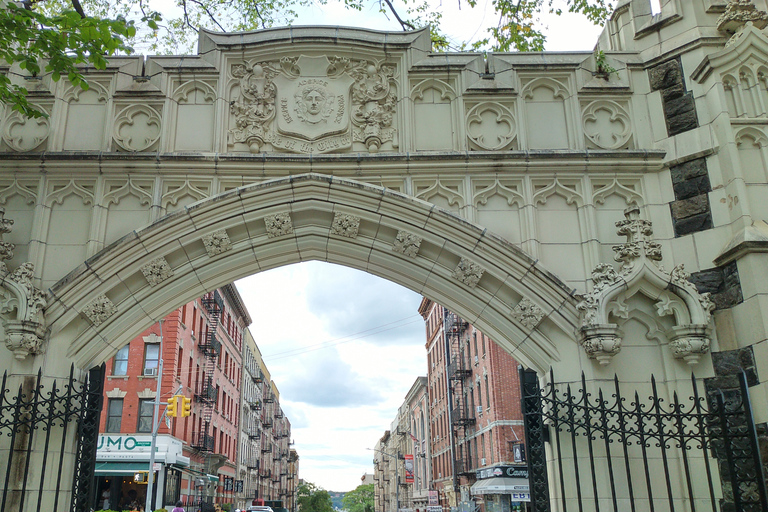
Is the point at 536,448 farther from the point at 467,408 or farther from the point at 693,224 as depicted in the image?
the point at 467,408

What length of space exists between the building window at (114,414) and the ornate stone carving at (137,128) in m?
23.0

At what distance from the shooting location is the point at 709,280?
23.5 feet

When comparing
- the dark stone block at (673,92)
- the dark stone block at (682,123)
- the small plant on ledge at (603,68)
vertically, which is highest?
the small plant on ledge at (603,68)

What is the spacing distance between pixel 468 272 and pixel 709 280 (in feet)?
8.58

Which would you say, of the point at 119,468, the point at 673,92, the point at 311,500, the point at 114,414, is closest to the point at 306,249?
the point at 673,92

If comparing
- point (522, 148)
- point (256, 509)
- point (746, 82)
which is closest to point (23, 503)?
point (522, 148)

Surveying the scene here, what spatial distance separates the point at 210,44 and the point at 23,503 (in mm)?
5674

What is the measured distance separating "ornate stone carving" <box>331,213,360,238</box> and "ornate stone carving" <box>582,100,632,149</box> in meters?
3.05

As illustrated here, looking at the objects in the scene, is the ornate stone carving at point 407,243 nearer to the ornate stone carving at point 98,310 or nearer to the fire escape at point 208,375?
the ornate stone carving at point 98,310

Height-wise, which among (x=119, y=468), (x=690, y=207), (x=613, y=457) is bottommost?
(x=613, y=457)

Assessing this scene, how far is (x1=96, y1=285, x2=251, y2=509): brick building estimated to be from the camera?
27.4 metres

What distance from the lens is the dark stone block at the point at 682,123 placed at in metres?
7.83

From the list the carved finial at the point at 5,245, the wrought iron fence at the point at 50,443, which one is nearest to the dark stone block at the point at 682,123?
the wrought iron fence at the point at 50,443

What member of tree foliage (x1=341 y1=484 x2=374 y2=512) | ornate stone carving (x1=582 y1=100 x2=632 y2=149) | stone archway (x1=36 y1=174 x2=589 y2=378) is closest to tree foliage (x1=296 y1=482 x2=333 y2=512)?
tree foliage (x1=341 y1=484 x2=374 y2=512)
